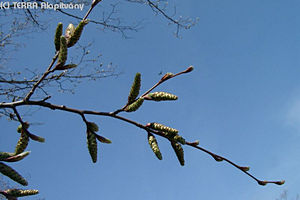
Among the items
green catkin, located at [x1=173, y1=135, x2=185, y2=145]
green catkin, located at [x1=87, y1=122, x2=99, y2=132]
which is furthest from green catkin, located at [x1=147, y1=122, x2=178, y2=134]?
green catkin, located at [x1=87, y1=122, x2=99, y2=132]

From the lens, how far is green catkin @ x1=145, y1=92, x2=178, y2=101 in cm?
83

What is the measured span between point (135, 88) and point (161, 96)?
82mm

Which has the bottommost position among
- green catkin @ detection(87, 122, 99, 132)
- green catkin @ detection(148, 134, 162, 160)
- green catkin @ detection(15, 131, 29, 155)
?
green catkin @ detection(15, 131, 29, 155)

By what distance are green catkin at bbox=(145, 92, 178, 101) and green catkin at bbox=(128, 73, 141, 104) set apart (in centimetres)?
4

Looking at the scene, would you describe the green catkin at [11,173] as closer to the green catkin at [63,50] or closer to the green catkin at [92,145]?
the green catkin at [92,145]

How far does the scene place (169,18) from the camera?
4.84 m

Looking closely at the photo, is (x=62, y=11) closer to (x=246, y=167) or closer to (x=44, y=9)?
(x=44, y=9)

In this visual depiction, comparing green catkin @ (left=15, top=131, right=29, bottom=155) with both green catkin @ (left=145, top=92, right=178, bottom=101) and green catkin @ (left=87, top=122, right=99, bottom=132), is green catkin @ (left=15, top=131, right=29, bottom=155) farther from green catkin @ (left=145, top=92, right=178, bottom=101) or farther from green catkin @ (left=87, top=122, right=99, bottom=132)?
green catkin @ (left=145, top=92, right=178, bottom=101)

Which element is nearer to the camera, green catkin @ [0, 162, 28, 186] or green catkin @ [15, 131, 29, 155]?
green catkin @ [0, 162, 28, 186]

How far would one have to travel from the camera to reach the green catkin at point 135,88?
81cm

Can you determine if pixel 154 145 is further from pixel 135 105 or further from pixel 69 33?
pixel 69 33

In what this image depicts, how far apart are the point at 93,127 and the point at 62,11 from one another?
159 inches

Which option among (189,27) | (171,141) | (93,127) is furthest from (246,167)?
(189,27)

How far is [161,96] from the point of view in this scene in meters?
0.84
